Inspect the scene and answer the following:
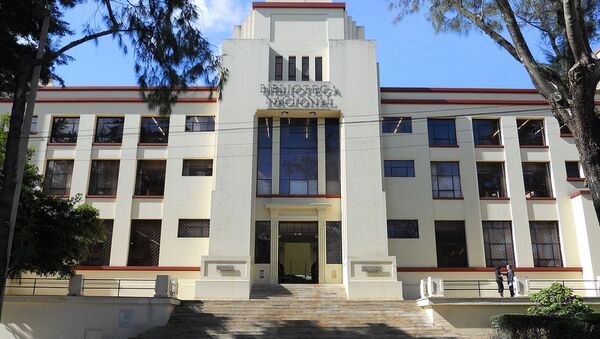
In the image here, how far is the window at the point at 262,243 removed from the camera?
75.7ft

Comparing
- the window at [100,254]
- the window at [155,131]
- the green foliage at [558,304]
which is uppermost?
the window at [155,131]

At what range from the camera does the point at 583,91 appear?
1231cm

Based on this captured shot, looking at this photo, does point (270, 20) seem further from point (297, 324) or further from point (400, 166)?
point (297, 324)

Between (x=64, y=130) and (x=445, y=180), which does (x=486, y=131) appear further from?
(x=64, y=130)

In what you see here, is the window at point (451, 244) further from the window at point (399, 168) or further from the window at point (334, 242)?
the window at point (334, 242)

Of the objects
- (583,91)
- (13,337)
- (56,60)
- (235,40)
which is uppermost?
(235,40)

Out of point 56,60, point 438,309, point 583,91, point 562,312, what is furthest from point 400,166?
point 56,60

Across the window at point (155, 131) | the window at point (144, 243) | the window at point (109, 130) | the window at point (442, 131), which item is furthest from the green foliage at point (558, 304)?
the window at point (109, 130)

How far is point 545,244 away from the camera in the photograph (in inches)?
943

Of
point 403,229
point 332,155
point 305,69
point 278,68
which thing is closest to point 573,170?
point 403,229

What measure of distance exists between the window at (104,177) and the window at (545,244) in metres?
19.8

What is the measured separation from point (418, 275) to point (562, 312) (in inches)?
289

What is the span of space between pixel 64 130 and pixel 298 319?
15503 mm

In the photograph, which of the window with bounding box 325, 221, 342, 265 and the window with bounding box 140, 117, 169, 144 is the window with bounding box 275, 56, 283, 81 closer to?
the window with bounding box 140, 117, 169, 144
